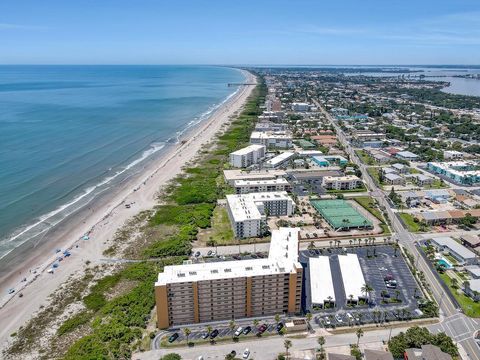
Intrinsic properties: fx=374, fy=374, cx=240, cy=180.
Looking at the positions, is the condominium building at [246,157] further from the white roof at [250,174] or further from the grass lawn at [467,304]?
the grass lawn at [467,304]

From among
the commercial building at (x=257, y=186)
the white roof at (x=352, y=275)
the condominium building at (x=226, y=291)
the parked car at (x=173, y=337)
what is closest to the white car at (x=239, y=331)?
the condominium building at (x=226, y=291)

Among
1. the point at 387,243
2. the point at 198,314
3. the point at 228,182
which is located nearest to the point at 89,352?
the point at 198,314

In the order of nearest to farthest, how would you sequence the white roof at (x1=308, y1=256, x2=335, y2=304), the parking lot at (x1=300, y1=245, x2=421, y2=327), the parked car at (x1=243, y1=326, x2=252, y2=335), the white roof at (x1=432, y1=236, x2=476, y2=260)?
1. the parked car at (x1=243, y1=326, x2=252, y2=335)
2. the parking lot at (x1=300, y1=245, x2=421, y2=327)
3. the white roof at (x1=308, y1=256, x2=335, y2=304)
4. the white roof at (x1=432, y1=236, x2=476, y2=260)

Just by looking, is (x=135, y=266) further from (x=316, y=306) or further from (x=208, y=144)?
(x=208, y=144)

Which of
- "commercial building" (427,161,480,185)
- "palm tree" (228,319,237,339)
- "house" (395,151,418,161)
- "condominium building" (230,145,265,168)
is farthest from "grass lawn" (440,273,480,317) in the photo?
"house" (395,151,418,161)

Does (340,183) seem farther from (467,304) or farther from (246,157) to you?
(467,304)

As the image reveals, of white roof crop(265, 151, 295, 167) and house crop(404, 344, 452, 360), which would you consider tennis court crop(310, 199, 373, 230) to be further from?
house crop(404, 344, 452, 360)
